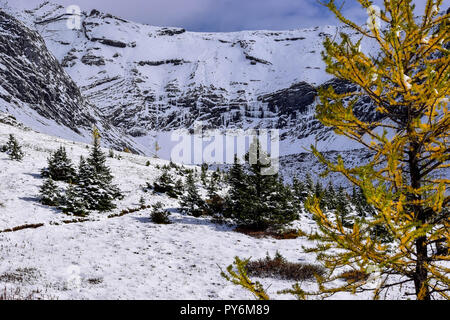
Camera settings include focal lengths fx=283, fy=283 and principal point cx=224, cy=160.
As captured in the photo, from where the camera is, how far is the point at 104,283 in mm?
7867

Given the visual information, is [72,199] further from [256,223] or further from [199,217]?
[256,223]

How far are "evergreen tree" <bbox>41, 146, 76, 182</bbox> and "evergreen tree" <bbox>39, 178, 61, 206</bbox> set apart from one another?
3.69 meters

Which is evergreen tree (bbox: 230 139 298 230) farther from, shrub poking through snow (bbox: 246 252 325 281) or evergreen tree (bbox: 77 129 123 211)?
evergreen tree (bbox: 77 129 123 211)

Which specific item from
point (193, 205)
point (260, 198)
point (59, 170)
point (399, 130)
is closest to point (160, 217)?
point (193, 205)

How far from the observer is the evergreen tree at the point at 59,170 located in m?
20.5

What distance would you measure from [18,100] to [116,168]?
9037 cm

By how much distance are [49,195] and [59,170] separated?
5.18 m

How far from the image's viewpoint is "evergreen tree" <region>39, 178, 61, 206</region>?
15863mm

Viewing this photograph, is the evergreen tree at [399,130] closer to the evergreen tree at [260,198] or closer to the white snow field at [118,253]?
the white snow field at [118,253]

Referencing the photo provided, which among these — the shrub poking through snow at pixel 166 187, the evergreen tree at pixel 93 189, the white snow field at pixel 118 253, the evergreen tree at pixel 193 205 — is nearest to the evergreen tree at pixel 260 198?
the white snow field at pixel 118 253

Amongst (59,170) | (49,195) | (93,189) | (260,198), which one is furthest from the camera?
(59,170)

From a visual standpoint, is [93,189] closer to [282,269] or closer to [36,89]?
[282,269]

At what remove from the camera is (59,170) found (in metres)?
20.7
